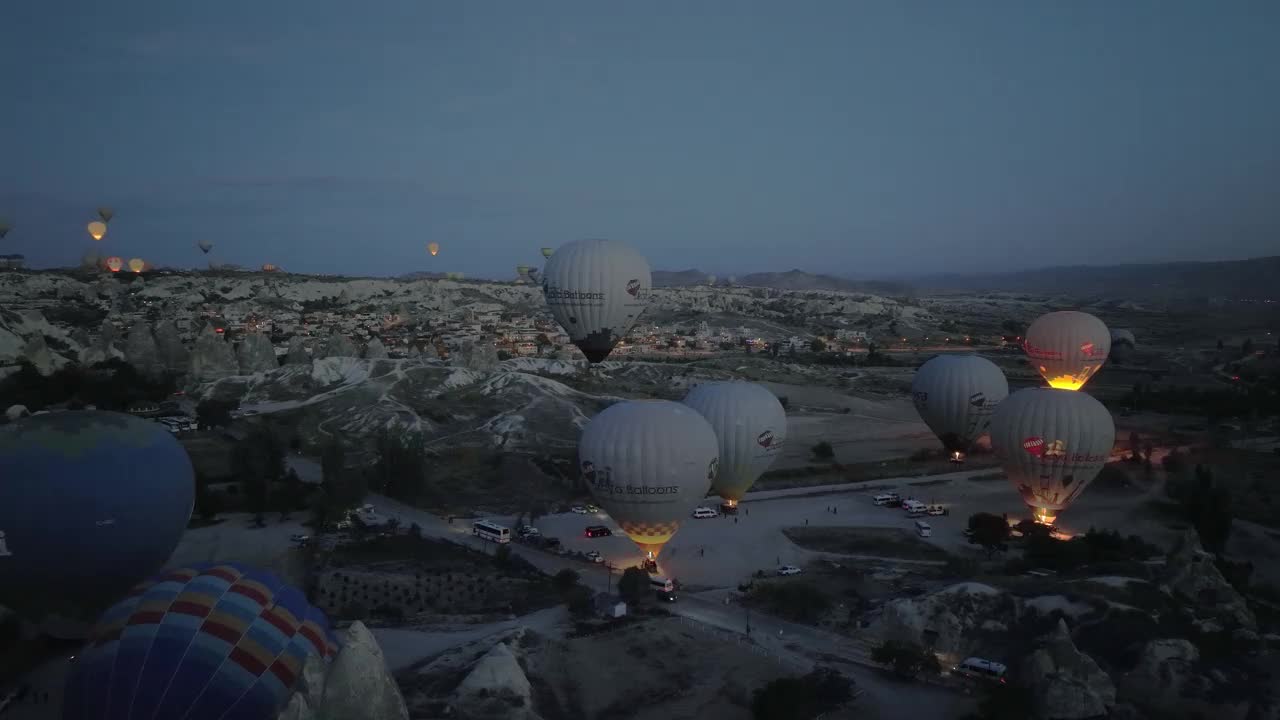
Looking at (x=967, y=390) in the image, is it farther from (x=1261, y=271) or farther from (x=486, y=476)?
(x=1261, y=271)

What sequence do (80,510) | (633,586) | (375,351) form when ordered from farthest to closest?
(375,351) < (633,586) < (80,510)

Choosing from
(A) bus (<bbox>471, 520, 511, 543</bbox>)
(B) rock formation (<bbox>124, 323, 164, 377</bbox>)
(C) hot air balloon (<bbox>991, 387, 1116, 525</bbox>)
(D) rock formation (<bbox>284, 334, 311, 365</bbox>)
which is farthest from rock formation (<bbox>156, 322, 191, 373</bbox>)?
(C) hot air balloon (<bbox>991, 387, 1116, 525</bbox>)

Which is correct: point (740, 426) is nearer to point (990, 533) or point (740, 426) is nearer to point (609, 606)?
point (990, 533)

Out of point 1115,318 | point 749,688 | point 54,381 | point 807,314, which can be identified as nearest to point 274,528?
point 749,688

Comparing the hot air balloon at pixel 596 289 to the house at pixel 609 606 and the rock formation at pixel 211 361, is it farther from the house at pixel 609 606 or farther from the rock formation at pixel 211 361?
the rock formation at pixel 211 361

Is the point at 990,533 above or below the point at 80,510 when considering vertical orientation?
below

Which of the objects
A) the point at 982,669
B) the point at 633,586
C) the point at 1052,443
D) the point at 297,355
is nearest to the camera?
the point at 982,669

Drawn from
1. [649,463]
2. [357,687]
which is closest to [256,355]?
[649,463]
